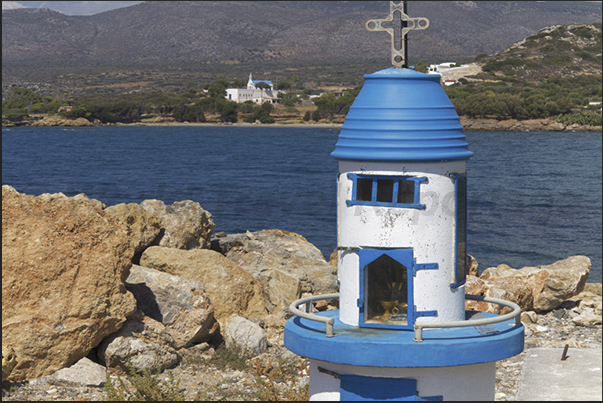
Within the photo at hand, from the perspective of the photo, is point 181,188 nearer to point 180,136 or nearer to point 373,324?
point 373,324

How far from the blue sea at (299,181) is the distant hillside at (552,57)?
129ft

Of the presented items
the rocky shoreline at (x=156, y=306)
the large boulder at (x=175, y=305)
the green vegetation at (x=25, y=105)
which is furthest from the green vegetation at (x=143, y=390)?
the green vegetation at (x=25, y=105)

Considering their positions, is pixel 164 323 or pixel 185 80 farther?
pixel 185 80

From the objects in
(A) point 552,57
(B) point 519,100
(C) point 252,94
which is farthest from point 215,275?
(A) point 552,57

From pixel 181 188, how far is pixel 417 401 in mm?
46102

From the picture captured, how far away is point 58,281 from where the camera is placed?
8.59 m

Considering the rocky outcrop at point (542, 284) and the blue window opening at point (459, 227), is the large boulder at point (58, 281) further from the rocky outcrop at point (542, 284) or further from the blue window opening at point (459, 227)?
the rocky outcrop at point (542, 284)

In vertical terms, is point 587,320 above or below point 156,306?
below

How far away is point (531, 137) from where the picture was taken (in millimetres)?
95938

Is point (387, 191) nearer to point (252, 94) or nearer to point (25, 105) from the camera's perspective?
point (25, 105)

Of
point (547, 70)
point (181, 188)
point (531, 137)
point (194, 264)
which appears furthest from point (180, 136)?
point (194, 264)

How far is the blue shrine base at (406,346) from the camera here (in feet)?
17.5

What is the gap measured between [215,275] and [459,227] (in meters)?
6.12

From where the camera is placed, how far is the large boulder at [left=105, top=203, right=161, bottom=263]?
37.4 feet
